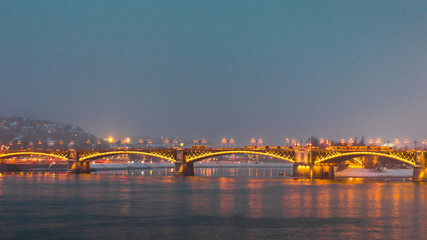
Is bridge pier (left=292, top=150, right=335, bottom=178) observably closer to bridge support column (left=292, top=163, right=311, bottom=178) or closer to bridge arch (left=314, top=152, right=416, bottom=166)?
bridge support column (left=292, top=163, right=311, bottom=178)

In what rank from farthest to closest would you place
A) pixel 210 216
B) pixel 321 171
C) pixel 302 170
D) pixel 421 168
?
pixel 321 171, pixel 302 170, pixel 421 168, pixel 210 216

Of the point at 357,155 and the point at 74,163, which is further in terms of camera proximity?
the point at 74,163

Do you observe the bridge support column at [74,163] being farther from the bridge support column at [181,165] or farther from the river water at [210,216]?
the river water at [210,216]

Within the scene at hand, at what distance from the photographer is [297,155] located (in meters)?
120

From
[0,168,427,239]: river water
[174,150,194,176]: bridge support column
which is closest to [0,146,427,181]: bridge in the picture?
[174,150,194,176]: bridge support column

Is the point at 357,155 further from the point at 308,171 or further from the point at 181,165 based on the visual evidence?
the point at 181,165

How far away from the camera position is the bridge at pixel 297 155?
110m

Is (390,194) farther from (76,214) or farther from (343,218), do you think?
(76,214)

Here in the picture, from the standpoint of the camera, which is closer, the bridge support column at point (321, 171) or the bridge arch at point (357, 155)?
the bridge arch at point (357, 155)

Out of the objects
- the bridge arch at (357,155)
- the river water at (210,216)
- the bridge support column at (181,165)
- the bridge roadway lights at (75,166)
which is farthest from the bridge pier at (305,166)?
the bridge roadway lights at (75,166)

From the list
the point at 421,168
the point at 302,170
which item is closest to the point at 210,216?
the point at 421,168

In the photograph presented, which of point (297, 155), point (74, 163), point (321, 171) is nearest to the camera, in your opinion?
point (297, 155)

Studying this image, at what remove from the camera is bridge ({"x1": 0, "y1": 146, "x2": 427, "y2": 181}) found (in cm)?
10994

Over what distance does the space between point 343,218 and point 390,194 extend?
30.5 m
